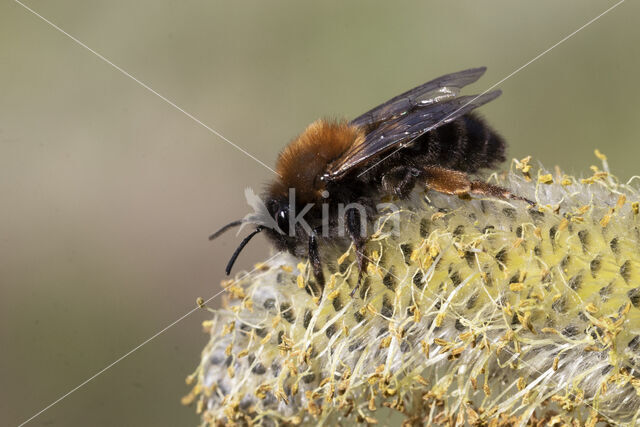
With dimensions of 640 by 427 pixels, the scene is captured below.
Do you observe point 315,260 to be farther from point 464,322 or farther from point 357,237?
point 464,322

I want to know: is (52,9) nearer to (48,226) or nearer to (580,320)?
(48,226)

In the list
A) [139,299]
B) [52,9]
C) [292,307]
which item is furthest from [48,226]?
[292,307]

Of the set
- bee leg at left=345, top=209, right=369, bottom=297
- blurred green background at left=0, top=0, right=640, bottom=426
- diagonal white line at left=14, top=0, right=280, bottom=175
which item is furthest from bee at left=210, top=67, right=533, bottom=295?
diagonal white line at left=14, top=0, right=280, bottom=175

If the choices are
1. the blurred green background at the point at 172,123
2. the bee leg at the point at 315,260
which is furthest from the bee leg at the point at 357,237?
the blurred green background at the point at 172,123

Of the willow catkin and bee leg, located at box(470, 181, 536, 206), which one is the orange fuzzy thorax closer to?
the willow catkin

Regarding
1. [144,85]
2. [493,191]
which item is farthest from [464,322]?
[144,85]

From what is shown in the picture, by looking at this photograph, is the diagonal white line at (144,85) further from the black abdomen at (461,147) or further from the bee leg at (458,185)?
the bee leg at (458,185)
